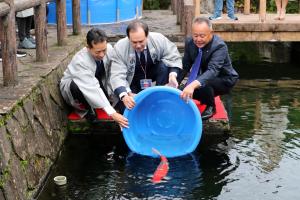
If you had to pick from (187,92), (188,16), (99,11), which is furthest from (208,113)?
(99,11)

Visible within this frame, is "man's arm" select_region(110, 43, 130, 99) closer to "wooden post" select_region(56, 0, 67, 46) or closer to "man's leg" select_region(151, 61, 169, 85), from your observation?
"man's leg" select_region(151, 61, 169, 85)

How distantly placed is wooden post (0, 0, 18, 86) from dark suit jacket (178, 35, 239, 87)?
6.07 ft

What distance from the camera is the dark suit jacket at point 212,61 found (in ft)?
19.6

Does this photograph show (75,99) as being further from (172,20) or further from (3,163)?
(172,20)

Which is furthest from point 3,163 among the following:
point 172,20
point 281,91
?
point 172,20

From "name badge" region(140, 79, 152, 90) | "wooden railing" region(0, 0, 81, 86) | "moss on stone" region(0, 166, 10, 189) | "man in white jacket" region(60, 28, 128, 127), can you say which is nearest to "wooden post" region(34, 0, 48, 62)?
"wooden railing" region(0, 0, 81, 86)

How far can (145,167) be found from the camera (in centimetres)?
555

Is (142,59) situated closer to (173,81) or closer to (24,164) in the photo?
(173,81)

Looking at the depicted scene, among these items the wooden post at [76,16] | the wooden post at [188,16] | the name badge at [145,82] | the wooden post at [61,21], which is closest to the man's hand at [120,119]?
the name badge at [145,82]

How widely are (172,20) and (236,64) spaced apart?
1.99 m

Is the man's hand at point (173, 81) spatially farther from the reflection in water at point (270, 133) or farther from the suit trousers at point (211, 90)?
the reflection in water at point (270, 133)

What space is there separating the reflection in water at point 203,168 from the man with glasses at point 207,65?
0.57 metres

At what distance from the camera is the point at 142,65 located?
6191mm

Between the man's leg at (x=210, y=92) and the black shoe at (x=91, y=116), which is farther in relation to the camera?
the black shoe at (x=91, y=116)
